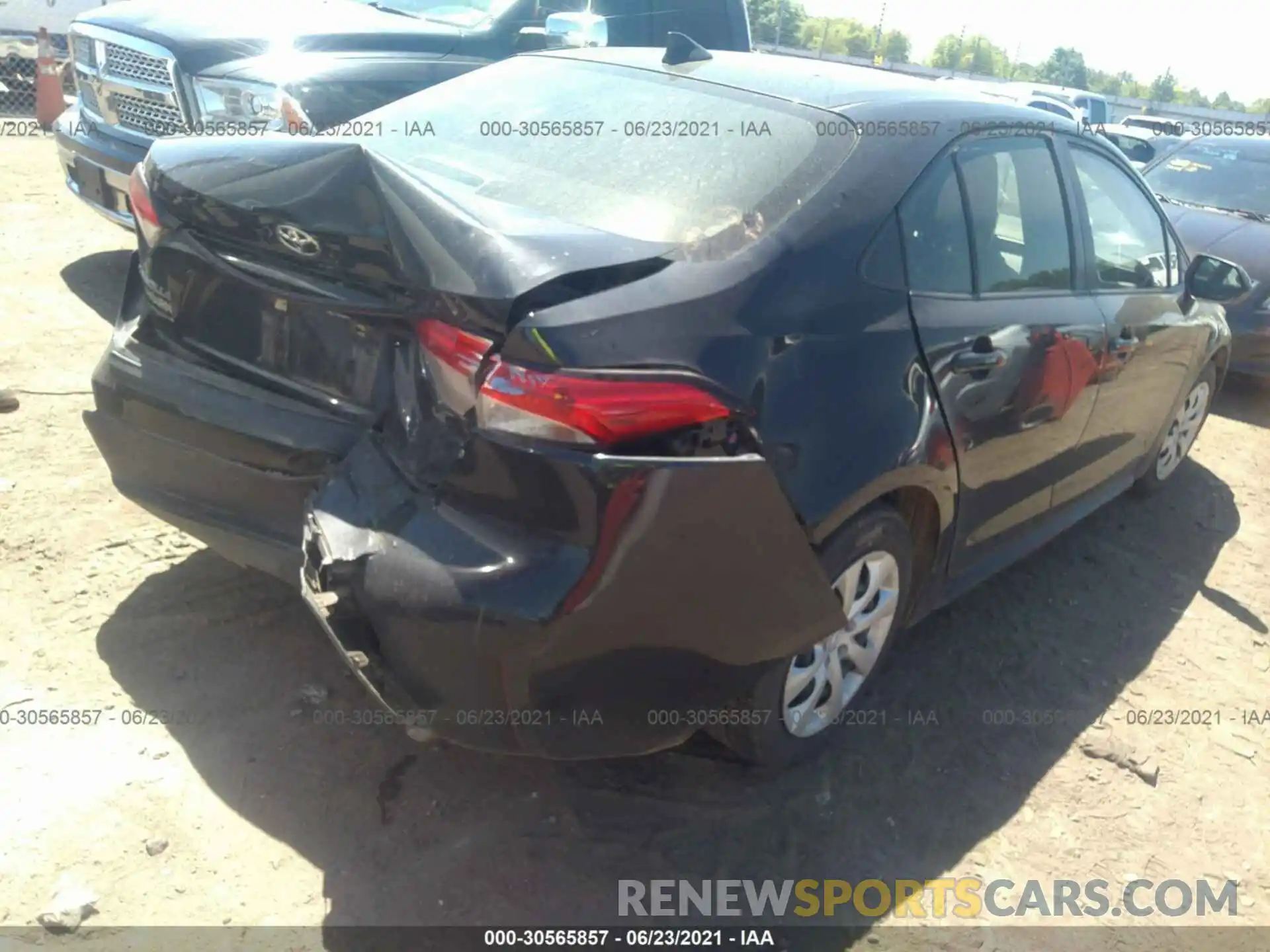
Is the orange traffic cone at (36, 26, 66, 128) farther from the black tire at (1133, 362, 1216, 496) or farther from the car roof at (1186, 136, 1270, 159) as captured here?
the black tire at (1133, 362, 1216, 496)

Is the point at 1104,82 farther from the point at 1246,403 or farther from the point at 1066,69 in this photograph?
the point at 1246,403

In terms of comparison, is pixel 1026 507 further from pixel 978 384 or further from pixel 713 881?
pixel 713 881

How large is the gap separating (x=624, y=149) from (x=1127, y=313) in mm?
2068

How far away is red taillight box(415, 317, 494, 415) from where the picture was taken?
86.4 inches

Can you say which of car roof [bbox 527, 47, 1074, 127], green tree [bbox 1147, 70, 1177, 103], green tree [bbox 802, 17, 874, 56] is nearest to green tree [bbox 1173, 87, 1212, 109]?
green tree [bbox 1147, 70, 1177, 103]

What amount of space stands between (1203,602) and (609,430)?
3.25 metres

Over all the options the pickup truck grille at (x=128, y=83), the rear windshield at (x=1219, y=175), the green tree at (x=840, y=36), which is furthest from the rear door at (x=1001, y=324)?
the green tree at (x=840, y=36)

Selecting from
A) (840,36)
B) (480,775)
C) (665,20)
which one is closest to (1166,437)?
(480,775)

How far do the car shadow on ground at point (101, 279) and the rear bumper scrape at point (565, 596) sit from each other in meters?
3.82

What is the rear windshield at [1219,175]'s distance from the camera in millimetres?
7855

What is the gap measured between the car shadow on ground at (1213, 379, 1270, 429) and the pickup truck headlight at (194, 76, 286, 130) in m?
5.82

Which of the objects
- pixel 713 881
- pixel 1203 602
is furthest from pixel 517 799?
pixel 1203 602

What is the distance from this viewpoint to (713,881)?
8.49ft

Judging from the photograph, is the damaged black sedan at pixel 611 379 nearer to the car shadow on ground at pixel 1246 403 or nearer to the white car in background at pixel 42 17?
the car shadow on ground at pixel 1246 403
